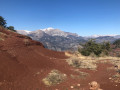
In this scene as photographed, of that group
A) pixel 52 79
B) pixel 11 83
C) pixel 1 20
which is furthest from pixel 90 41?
pixel 1 20

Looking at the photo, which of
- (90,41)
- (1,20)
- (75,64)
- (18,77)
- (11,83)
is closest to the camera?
(11,83)

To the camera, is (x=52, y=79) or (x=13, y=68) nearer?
(x=52, y=79)

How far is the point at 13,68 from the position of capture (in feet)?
27.8

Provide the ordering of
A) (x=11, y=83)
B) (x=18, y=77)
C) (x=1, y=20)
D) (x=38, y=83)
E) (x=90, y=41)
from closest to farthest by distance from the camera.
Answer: (x=11, y=83) → (x=38, y=83) → (x=18, y=77) → (x=90, y=41) → (x=1, y=20)

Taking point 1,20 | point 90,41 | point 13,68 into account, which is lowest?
point 13,68

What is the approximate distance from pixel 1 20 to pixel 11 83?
4474cm

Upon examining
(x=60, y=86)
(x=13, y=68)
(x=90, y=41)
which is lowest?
(x=60, y=86)

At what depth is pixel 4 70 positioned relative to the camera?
776 cm

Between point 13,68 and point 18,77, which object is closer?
point 18,77

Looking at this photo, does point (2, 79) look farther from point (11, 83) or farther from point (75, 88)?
point (75, 88)

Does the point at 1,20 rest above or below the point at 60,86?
above

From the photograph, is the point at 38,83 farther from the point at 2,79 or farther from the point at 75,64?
the point at 75,64

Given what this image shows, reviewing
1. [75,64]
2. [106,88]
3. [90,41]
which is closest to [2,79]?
[106,88]

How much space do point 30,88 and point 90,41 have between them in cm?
2499
